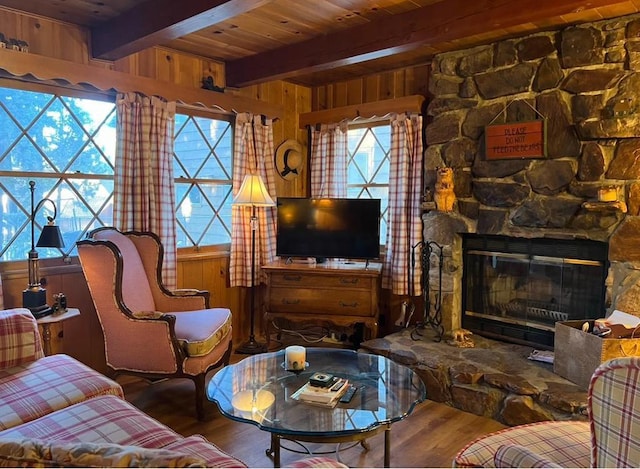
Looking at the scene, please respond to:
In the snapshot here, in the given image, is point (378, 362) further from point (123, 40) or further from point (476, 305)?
point (123, 40)

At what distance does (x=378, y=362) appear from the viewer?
2.49 m

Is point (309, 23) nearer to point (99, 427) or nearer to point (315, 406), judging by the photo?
point (315, 406)

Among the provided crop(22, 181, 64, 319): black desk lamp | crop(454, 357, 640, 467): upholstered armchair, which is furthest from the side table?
crop(454, 357, 640, 467): upholstered armchair

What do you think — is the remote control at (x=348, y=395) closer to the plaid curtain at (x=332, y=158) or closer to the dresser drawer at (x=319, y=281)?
the dresser drawer at (x=319, y=281)

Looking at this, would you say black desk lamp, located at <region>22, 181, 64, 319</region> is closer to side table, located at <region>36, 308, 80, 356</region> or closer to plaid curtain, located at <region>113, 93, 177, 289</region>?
side table, located at <region>36, 308, 80, 356</region>

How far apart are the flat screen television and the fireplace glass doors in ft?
2.53

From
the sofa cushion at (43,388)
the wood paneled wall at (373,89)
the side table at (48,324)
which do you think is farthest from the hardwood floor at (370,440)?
the wood paneled wall at (373,89)

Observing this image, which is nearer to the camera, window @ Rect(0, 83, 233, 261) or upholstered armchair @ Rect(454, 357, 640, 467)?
upholstered armchair @ Rect(454, 357, 640, 467)

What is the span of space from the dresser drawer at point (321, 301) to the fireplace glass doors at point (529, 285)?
81 cm

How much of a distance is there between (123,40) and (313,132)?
80.1 inches

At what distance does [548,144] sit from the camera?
3.13 m

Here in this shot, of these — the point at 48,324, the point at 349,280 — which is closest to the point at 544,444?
the point at 349,280

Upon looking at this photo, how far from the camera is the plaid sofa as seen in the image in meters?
0.78

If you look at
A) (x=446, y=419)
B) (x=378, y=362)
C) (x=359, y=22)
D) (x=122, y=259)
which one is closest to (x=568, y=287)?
(x=446, y=419)
